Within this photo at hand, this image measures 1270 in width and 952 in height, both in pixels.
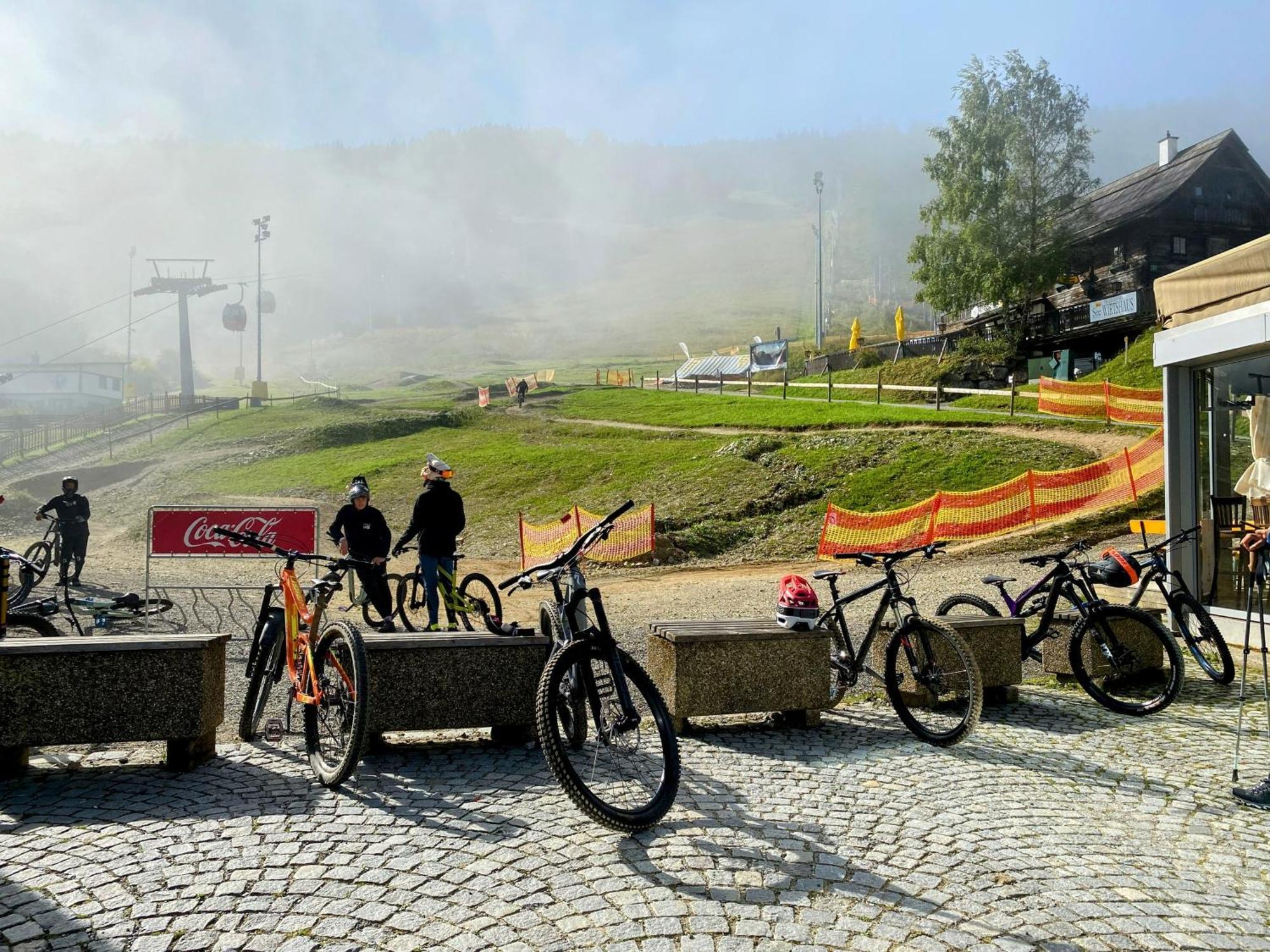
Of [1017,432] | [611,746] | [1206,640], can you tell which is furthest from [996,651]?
[1017,432]

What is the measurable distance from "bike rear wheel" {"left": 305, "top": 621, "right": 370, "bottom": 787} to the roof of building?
4728 centimetres

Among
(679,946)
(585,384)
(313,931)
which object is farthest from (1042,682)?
(585,384)

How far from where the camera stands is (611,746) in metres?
4.45

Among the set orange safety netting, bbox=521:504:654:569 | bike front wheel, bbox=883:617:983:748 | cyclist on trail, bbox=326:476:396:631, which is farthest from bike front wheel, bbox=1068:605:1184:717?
orange safety netting, bbox=521:504:654:569

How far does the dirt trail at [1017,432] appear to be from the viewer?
A: 77.0 feet

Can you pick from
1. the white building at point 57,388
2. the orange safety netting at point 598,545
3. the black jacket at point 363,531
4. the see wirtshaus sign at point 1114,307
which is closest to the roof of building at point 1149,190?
the see wirtshaus sign at point 1114,307

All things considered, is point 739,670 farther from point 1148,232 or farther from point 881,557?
point 1148,232

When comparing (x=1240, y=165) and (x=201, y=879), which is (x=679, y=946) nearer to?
(x=201, y=879)

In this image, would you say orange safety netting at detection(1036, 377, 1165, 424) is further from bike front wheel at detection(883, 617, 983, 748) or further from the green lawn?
bike front wheel at detection(883, 617, 983, 748)

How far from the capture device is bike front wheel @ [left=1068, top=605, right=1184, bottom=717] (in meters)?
6.84

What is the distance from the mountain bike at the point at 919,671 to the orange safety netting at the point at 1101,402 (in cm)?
2320

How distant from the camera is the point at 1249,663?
8641 millimetres

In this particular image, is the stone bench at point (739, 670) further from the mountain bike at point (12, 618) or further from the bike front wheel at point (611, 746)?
the mountain bike at point (12, 618)

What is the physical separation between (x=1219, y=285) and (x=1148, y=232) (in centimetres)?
4023
